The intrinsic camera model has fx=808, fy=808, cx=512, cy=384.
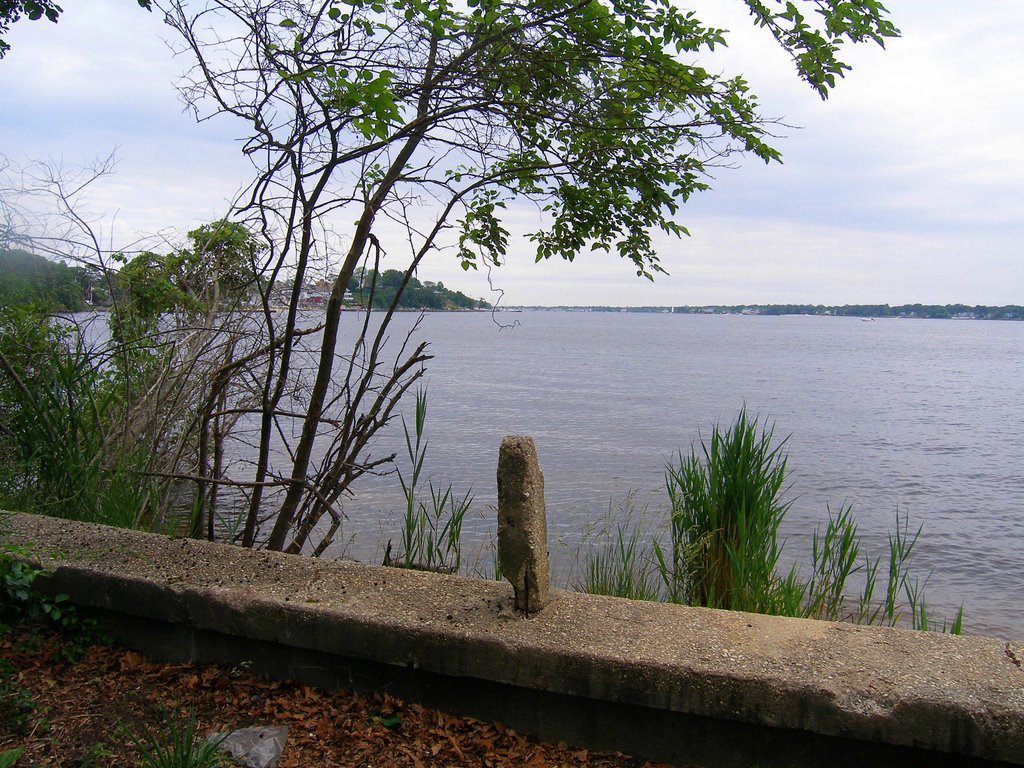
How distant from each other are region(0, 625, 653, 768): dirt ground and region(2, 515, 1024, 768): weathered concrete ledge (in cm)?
8

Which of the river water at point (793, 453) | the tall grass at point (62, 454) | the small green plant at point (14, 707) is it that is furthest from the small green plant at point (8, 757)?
the river water at point (793, 453)

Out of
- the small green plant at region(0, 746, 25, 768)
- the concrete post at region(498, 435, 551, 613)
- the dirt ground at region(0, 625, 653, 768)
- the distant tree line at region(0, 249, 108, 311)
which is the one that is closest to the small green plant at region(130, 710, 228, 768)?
the dirt ground at region(0, 625, 653, 768)

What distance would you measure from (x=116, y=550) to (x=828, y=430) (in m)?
19.3

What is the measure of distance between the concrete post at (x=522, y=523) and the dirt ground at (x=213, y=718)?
0.50 meters

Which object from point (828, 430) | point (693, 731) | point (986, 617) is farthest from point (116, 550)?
point (828, 430)

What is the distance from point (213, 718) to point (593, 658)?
1396 millimetres

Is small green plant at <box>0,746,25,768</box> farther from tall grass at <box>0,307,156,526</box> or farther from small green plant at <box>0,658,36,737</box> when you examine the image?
tall grass at <box>0,307,156,526</box>

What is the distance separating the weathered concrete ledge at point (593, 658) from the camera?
2.55 metres

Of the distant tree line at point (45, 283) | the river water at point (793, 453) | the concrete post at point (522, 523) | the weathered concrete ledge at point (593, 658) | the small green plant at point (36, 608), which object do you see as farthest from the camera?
the river water at point (793, 453)

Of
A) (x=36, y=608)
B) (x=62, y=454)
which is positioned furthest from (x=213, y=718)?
(x=62, y=454)

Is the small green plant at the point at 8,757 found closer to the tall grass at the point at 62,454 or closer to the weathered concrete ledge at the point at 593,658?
the weathered concrete ledge at the point at 593,658

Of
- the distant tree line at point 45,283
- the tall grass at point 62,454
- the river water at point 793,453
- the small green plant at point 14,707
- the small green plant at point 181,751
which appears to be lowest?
the river water at point 793,453

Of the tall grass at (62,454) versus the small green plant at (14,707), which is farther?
the tall grass at (62,454)

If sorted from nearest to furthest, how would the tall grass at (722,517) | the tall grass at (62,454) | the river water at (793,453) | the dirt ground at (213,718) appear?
the dirt ground at (213,718)
the tall grass at (62,454)
the tall grass at (722,517)
the river water at (793,453)
